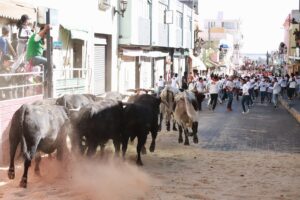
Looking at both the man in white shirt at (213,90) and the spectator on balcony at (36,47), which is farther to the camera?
the man in white shirt at (213,90)

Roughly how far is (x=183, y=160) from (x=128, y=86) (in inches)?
787

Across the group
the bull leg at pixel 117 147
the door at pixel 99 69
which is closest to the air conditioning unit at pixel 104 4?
the door at pixel 99 69

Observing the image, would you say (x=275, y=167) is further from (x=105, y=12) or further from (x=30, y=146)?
(x=105, y=12)

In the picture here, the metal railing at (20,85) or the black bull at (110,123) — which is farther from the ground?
the metal railing at (20,85)

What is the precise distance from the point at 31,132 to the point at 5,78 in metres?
2.81

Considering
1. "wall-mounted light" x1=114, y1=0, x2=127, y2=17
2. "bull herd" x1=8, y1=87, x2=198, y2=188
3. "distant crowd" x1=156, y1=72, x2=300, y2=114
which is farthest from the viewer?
"wall-mounted light" x1=114, y1=0, x2=127, y2=17

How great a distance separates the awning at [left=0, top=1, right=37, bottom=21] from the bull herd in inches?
96.1

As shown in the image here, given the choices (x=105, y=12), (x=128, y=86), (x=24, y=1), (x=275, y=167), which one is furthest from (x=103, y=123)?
(x=128, y=86)

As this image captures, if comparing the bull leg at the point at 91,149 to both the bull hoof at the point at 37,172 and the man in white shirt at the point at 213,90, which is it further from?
the man in white shirt at the point at 213,90

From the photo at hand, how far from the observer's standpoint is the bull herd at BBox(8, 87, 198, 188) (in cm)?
917

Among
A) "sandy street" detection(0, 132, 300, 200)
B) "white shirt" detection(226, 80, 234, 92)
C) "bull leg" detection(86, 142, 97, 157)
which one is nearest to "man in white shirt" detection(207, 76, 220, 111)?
"white shirt" detection(226, 80, 234, 92)

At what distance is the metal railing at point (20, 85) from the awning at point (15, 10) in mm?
1395

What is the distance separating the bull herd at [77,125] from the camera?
30.1 ft

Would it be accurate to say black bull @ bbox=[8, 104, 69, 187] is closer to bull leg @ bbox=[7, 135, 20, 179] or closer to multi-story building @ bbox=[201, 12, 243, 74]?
bull leg @ bbox=[7, 135, 20, 179]
